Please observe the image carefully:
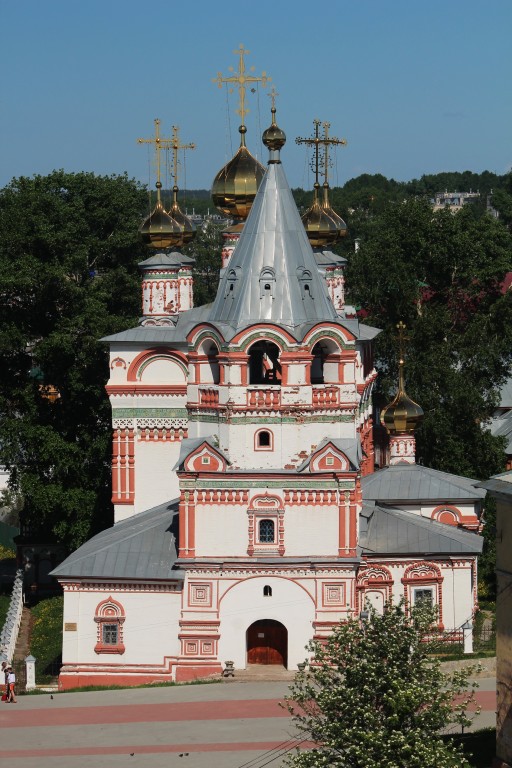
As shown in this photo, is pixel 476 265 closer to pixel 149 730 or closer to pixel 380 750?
pixel 149 730

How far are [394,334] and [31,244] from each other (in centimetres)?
667

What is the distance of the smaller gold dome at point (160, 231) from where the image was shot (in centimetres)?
3198

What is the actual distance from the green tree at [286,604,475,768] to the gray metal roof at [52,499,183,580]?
6344mm

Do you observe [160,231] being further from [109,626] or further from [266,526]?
[109,626]

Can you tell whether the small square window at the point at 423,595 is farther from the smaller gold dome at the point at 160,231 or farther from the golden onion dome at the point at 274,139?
the smaller gold dome at the point at 160,231

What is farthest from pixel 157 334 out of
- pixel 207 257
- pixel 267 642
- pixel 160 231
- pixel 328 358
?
pixel 207 257

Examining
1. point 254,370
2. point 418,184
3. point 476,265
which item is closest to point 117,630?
point 254,370

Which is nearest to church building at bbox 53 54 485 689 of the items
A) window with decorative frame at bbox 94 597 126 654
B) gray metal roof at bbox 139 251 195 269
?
window with decorative frame at bbox 94 597 126 654

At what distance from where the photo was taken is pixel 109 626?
24281 millimetres

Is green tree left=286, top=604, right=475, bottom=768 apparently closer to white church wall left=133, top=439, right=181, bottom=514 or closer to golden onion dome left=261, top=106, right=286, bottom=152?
golden onion dome left=261, top=106, right=286, bottom=152

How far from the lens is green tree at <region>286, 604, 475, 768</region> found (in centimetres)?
1678

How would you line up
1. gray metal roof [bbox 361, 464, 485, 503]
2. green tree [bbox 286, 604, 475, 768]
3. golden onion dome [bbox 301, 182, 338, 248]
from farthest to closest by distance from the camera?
1. golden onion dome [bbox 301, 182, 338, 248]
2. gray metal roof [bbox 361, 464, 485, 503]
3. green tree [bbox 286, 604, 475, 768]

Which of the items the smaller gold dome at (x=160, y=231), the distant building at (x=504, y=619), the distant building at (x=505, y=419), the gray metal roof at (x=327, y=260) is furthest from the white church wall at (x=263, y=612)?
the distant building at (x=505, y=419)

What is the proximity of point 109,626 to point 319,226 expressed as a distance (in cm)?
1134
